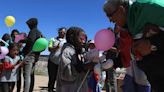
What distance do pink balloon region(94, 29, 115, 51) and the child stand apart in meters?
3.72

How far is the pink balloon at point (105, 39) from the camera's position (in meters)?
3.88

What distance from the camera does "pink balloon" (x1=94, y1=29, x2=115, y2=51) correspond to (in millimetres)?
3883

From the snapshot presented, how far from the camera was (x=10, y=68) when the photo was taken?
7.59 metres

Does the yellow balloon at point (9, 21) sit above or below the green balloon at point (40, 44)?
above

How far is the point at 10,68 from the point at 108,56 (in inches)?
140

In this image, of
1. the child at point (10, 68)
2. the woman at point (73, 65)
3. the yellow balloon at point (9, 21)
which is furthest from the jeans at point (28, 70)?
the woman at point (73, 65)

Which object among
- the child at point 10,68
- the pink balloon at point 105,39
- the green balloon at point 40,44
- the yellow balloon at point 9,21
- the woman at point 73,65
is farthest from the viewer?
the yellow balloon at point 9,21

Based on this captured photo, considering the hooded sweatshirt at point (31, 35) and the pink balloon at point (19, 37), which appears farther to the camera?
the pink balloon at point (19, 37)

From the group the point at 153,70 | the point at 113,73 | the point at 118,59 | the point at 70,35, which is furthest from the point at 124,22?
the point at 113,73

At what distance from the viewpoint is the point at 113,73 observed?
7617mm

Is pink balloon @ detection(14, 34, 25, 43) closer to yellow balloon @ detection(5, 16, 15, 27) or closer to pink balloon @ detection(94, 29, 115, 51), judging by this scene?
yellow balloon @ detection(5, 16, 15, 27)

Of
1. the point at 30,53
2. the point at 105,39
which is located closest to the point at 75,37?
the point at 105,39

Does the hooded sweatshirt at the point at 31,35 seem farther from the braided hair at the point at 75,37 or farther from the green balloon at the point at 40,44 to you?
the braided hair at the point at 75,37

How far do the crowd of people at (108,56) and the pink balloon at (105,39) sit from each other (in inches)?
2.9
